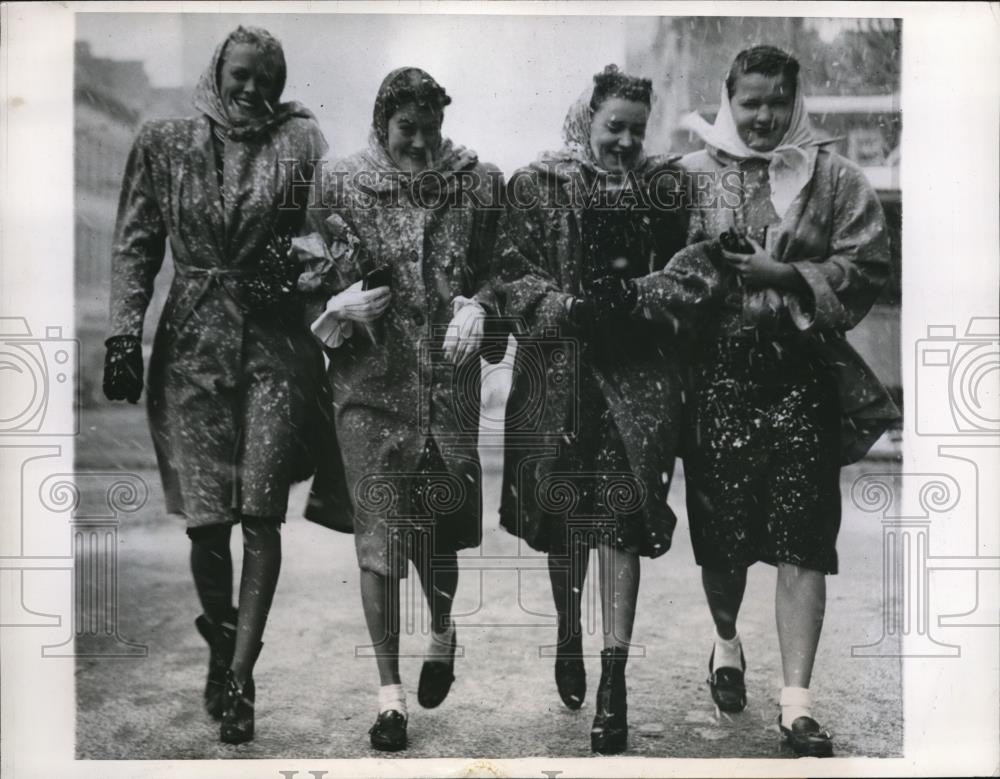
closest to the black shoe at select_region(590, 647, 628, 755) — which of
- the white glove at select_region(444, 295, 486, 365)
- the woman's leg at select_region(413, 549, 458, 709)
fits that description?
the woman's leg at select_region(413, 549, 458, 709)

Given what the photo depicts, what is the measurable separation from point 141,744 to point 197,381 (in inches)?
49.7

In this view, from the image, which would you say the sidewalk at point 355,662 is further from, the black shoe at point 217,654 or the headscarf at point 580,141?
the headscarf at point 580,141

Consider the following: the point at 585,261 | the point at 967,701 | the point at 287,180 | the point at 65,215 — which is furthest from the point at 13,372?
the point at 967,701

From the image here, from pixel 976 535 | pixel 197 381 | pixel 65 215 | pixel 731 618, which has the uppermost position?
pixel 65 215

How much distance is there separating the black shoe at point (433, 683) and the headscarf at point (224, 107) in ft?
6.26

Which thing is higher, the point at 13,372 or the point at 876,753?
the point at 13,372

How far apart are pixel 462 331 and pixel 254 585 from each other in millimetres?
1118

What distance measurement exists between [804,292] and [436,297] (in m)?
1.25

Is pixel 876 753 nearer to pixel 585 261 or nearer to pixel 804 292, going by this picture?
pixel 804 292

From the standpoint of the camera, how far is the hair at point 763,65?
11.5 feet

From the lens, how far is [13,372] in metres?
3.53

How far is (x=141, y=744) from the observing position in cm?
349

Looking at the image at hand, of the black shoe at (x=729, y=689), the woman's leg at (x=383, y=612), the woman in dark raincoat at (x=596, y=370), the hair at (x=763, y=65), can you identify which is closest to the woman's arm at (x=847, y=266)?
the hair at (x=763, y=65)

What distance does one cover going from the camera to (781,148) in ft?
11.5
